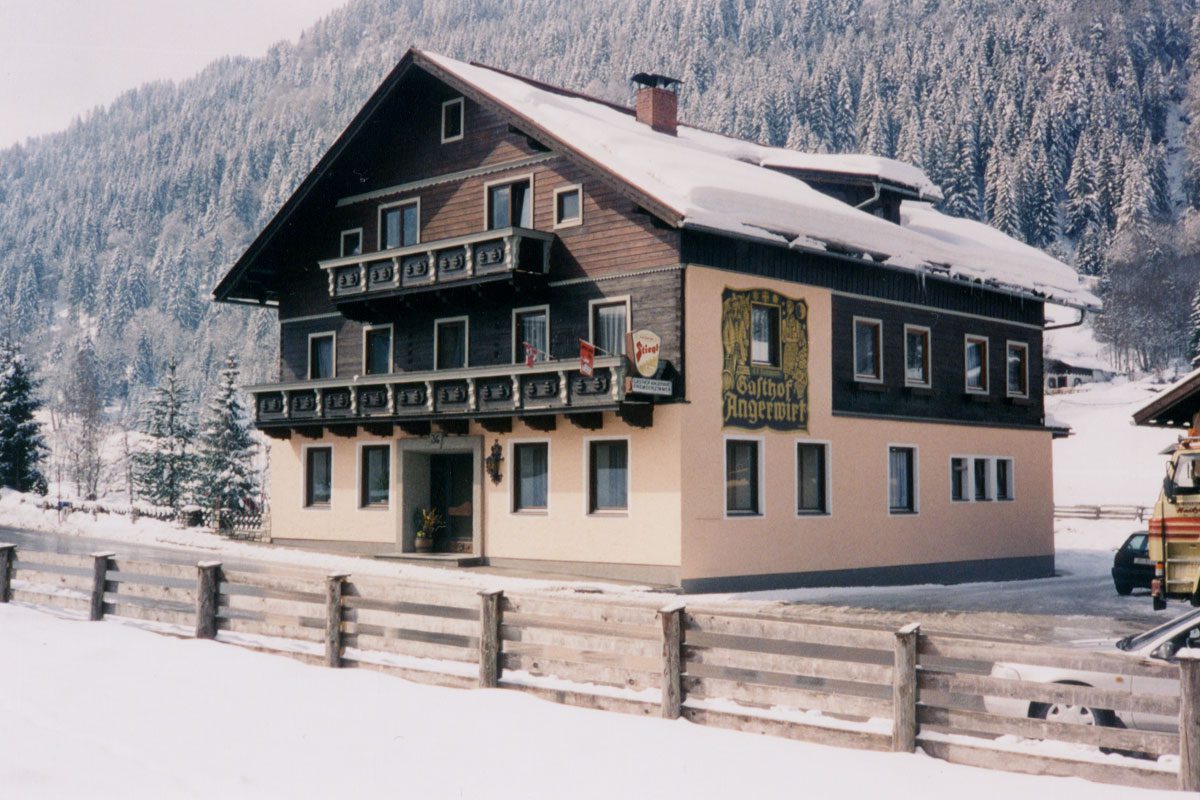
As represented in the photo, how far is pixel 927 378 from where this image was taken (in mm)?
32406

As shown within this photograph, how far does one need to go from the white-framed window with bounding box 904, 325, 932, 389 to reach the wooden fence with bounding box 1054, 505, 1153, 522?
92.6ft

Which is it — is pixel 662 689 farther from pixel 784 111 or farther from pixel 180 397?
pixel 784 111

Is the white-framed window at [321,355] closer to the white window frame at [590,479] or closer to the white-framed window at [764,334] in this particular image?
the white window frame at [590,479]

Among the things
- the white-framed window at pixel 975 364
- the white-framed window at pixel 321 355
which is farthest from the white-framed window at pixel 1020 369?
the white-framed window at pixel 321 355

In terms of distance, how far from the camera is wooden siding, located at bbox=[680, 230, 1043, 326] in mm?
27188

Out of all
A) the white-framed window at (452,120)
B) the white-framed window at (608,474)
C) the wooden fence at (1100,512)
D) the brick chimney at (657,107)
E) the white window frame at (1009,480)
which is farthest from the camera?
the wooden fence at (1100,512)

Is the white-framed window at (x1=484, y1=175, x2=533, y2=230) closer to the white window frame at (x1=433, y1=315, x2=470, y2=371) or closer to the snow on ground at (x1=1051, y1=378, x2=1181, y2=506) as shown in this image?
the white window frame at (x1=433, y1=315, x2=470, y2=371)

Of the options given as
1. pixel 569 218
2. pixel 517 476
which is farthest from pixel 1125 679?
Answer: pixel 569 218

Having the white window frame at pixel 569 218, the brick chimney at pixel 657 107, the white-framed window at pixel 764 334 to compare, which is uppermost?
the brick chimney at pixel 657 107

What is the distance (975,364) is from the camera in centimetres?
3431

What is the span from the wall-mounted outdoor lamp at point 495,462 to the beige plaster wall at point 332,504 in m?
3.73

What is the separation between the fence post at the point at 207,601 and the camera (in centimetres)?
1583

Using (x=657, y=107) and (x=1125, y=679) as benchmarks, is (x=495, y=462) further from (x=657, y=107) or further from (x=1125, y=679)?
(x=1125, y=679)

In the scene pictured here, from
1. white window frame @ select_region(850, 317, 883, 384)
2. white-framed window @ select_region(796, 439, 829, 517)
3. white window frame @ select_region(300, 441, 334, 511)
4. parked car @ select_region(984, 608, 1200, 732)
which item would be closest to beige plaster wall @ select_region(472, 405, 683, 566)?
white-framed window @ select_region(796, 439, 829, 517)
